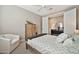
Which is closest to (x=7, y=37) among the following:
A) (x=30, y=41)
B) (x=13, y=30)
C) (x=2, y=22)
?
(x=13, y=30)

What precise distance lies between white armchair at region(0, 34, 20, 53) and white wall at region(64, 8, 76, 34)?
0.97m

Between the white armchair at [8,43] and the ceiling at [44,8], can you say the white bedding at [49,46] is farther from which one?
the ceiling at [44,8]

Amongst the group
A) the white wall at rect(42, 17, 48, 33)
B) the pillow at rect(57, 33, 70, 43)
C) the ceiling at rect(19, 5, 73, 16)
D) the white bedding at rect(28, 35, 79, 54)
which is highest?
the ceiling at rect(19, 5, 73, 16)

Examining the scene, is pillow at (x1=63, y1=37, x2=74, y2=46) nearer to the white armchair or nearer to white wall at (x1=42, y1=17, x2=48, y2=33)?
white wall at (x1=42, y1=17, x2=48, y2=33)

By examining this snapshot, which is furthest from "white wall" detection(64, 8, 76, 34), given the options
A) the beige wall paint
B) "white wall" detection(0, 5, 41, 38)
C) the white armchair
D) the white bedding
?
the white armchair

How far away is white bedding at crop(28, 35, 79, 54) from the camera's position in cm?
193

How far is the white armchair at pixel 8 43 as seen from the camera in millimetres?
1982

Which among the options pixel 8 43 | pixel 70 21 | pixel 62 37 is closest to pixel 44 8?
pixel 70 21

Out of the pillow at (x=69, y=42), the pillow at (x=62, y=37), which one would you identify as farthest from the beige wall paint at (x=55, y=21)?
the pillow at (x=69, y=42)

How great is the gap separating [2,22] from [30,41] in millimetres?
640

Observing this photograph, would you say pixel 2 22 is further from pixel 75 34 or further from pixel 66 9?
pixel 75 34

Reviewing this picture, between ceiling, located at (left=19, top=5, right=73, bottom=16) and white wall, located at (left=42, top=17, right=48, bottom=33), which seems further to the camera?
white wall, located at (left=42, top=17, right=48, bottom=33)
